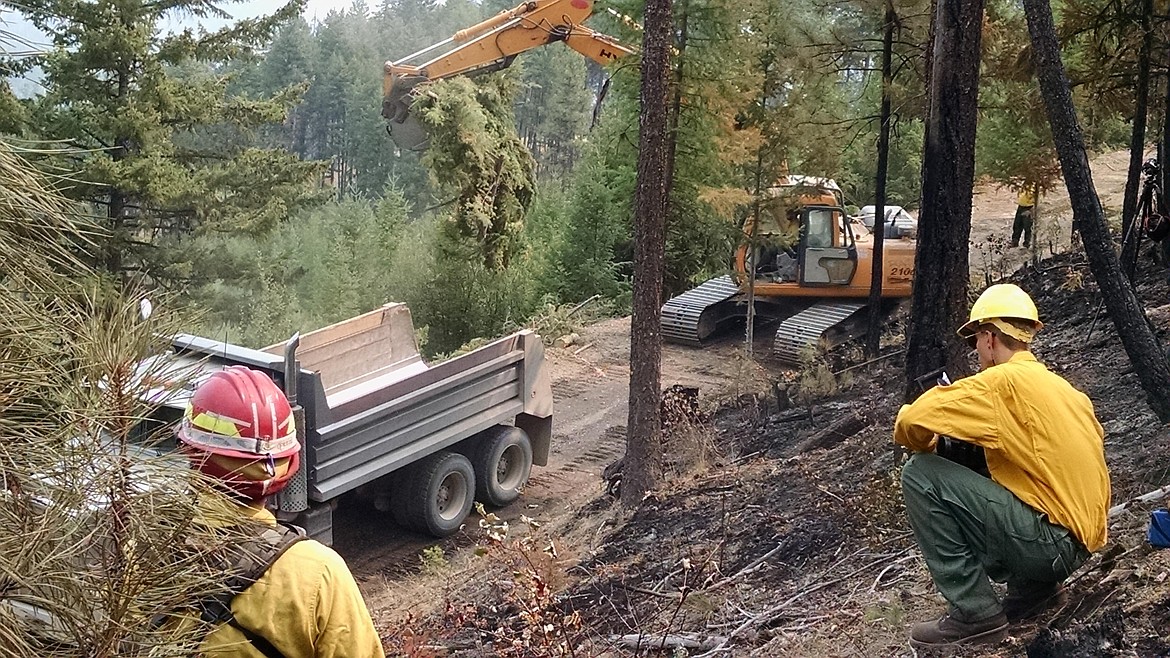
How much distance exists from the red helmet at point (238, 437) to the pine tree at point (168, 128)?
810cm

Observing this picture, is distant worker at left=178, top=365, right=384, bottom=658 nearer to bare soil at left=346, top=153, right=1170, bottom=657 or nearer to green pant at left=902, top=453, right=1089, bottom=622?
bare soil at left=346, top=153, right=1170, bottom=657

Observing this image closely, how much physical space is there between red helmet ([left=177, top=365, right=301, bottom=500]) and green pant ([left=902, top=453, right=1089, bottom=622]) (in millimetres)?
2661

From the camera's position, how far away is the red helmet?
8.11 feet

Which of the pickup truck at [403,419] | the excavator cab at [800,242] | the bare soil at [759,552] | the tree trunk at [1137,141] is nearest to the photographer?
the bare soil at [759,552]

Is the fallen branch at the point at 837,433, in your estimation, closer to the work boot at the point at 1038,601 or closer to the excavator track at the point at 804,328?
the work boot at the point at 1038,601

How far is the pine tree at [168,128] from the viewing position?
12.4m

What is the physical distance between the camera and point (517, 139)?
73.6 ft

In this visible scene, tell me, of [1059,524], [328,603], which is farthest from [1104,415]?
[328,603]

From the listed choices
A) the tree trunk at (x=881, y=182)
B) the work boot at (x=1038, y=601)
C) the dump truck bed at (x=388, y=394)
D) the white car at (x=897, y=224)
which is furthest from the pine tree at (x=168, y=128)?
the white car at (x=897, y=224)

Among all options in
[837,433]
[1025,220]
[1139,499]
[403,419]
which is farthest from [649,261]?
[1025,220]

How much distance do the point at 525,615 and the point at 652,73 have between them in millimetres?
5111

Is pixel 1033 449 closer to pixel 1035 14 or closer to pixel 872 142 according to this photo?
pixel 1035 14

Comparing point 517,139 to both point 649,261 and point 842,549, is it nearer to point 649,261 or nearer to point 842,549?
point 649,261

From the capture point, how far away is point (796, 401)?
1133cm
